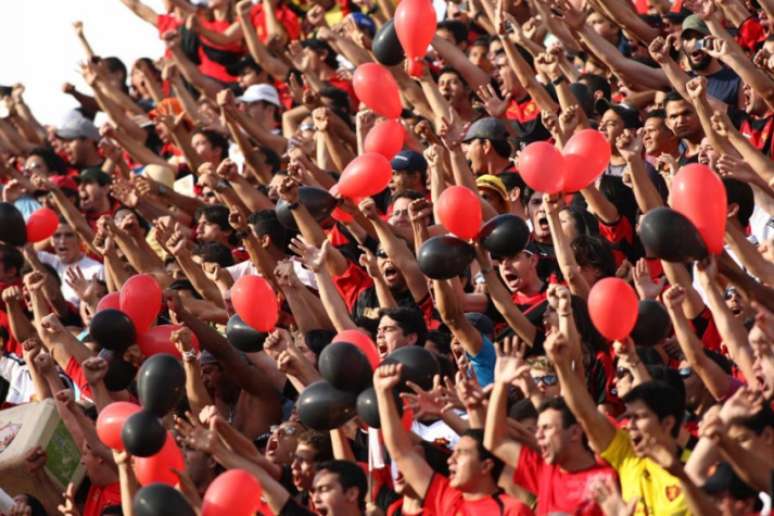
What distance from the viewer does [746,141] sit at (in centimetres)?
802

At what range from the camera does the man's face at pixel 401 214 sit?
8883 mm

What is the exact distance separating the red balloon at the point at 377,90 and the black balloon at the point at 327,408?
2.56 m

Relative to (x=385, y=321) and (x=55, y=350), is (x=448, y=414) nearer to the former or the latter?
(x=385, y=321)

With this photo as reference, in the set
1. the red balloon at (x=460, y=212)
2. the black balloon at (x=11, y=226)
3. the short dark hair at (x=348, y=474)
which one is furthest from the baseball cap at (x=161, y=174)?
the short dark hair at (x=348, y=474)

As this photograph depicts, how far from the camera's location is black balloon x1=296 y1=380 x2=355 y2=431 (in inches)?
282

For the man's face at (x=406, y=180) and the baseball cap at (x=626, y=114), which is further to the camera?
the man's face at (x=406, y=180)

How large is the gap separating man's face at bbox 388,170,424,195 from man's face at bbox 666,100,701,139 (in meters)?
1.34

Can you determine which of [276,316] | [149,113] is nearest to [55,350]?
[276,316]

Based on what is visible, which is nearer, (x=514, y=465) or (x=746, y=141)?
(x=514, y=465)

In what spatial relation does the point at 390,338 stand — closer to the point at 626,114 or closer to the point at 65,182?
the point at 626,114

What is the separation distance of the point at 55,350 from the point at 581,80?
2.85 meters

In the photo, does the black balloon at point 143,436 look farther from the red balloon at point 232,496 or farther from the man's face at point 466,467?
the man's face at point 466,467

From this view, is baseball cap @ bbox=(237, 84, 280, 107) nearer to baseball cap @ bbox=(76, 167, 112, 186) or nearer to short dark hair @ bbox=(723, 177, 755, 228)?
baseball cap @ bbox=(76, 167, 112, 186)

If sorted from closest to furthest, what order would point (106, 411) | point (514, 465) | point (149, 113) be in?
point (514, 465), point (106, 411), point (149, 113)
